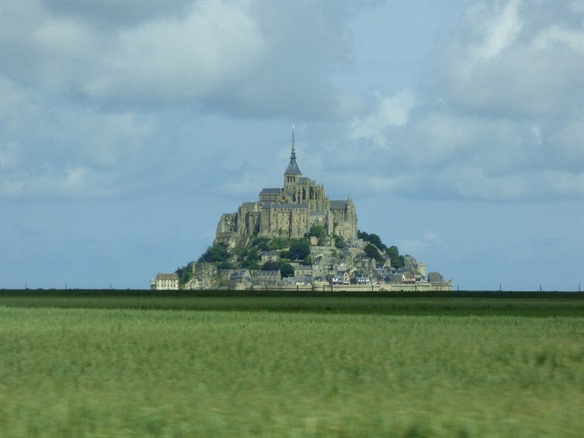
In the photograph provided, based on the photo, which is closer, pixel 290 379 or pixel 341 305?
pixel 290 379

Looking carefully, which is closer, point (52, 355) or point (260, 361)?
point (260, 361)

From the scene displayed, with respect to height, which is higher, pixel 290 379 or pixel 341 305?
pixel 341 305

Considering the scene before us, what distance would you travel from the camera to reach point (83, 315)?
4981cm

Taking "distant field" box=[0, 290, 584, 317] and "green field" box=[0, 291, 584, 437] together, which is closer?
"green field" box=[0, 291, 584, 437]

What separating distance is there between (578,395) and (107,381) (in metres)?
8.72

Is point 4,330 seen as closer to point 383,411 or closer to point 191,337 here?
point 191,337

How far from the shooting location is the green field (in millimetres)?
15656

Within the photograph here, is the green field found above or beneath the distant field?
beneath

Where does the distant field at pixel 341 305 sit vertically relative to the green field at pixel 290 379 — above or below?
above

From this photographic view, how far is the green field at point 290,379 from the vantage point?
15.7 meters

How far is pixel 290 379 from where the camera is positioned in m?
22.6

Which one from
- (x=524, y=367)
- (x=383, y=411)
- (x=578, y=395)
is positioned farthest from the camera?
(x=524, y=367)

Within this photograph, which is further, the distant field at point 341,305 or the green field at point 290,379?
the distant field at point 341,305

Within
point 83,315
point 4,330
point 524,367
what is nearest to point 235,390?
point 524,367
